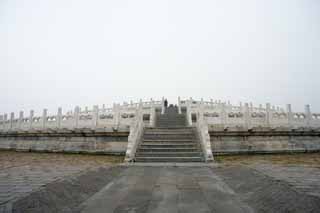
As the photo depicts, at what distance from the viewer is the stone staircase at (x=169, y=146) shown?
7507 mm

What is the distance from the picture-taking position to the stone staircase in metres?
7.51

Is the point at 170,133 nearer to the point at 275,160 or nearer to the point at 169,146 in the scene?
the point at 169,146

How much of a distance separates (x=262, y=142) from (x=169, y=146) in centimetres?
570

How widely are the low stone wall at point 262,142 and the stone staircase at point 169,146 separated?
1612 millimetres

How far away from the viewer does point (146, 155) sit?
7770 millimetres

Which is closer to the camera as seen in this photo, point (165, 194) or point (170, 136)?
point (165, 194)

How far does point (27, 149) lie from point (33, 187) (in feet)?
37.4

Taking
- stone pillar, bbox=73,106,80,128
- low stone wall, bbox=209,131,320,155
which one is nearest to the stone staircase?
low stone wall, bbox=209,131,320,155

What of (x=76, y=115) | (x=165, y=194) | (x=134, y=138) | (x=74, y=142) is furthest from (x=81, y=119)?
(x=165, y=194)

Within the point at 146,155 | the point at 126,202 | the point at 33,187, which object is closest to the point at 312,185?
the point at 126,202

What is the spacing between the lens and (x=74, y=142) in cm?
1088

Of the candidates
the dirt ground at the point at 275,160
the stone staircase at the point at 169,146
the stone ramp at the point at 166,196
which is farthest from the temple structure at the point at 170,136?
the stone ramp at the point at 166,196

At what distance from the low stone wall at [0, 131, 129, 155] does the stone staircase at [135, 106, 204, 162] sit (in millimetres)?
1635

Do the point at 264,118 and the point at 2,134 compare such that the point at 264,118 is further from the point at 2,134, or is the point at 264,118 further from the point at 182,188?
the point at 2,134
